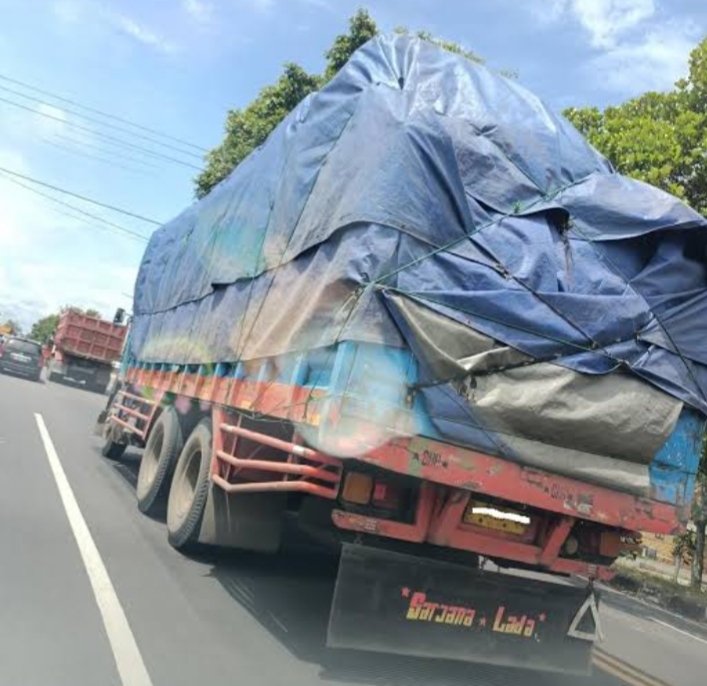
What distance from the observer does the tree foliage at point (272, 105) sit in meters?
19.0

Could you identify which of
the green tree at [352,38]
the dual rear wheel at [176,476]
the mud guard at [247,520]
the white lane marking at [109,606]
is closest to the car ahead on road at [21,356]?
the green tree at [352,38]

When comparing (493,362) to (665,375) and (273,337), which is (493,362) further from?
(273,337)

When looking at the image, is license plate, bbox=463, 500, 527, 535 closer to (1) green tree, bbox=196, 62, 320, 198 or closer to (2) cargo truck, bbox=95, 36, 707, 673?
(2) cargo truck, bbox=95, 36, 707, 673

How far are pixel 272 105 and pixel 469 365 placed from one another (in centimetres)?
1755

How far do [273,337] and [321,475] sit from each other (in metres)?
1.47

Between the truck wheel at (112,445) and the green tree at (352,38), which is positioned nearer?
the truck wheel at (112,445)

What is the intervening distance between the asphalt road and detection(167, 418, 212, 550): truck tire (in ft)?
0.77

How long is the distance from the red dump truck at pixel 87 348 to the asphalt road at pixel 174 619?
23.0 metres

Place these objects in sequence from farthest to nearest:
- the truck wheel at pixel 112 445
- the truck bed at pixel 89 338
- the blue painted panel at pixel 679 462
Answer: the truck bed at pixel 89 338 → the truck wheel at pixel 112 445 → the blue painted panel at pixel 679 462

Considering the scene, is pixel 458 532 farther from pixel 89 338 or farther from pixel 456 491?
pixel 89 338

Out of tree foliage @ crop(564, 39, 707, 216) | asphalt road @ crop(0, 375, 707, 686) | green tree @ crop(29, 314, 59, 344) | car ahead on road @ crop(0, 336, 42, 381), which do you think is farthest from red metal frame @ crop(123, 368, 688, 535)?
green tree @ crop(29, 314, 59, 344)

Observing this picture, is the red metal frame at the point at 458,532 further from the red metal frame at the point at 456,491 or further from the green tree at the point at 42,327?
the green tree at the point at 42,327

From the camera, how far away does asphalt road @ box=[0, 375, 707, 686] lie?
180 inches

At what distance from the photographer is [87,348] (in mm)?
31953
